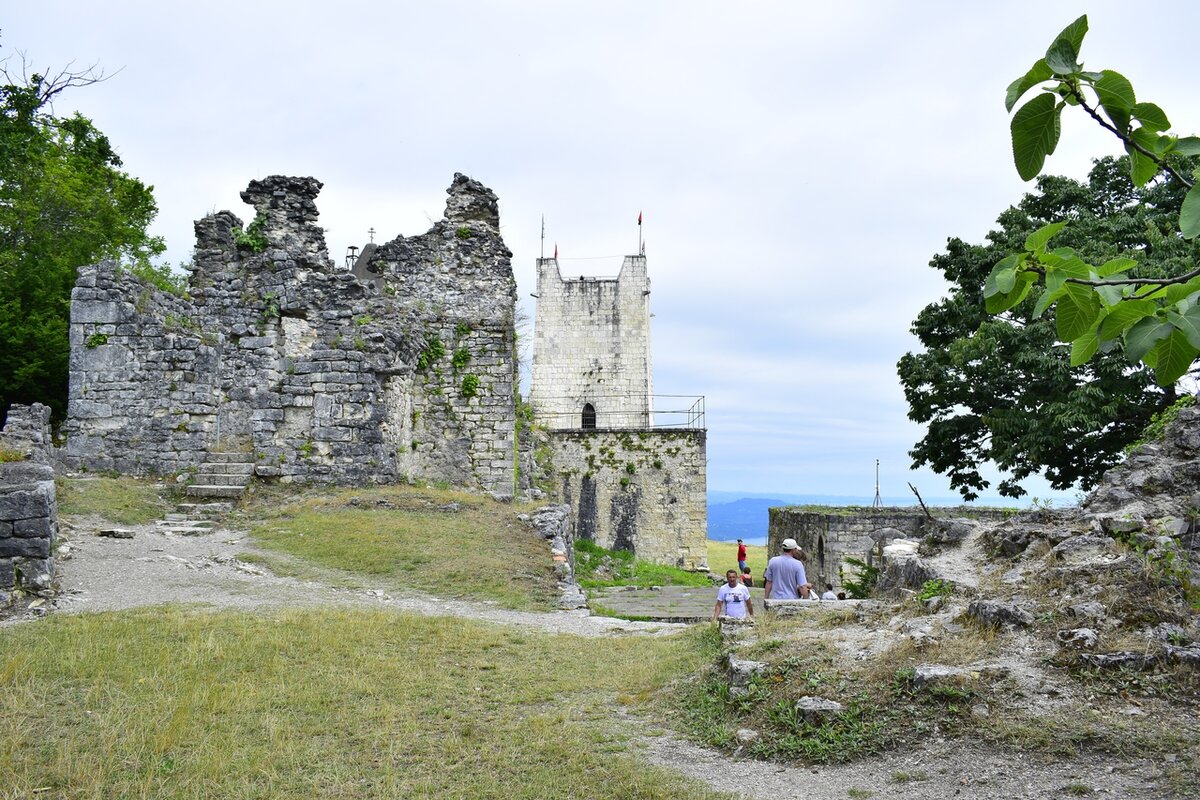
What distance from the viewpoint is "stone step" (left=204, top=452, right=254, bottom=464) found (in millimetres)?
16297

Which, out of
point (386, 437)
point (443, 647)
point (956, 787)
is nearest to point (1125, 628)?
point (956, 787)

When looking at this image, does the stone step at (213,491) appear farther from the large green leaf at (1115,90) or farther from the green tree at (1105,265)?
the large green leaf at (1115,90)

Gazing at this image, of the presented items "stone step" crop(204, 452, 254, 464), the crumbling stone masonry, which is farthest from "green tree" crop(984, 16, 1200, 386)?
"stone step" crop(204, 452, 254, 464)

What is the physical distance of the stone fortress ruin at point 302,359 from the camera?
53.0 feet

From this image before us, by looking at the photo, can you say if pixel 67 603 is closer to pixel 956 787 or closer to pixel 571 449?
pixel 956 787

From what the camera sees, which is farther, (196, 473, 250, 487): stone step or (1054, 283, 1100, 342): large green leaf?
(196, 473, 250, 487): stone step

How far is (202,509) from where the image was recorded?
14.8 metres

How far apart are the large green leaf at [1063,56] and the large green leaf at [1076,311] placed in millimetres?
591

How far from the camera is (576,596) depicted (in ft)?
37.3

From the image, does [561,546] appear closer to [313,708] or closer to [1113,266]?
[313,708]

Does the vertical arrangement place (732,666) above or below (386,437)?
below

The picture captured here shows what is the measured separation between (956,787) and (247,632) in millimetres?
6015

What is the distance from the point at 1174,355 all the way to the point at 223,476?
1596cm

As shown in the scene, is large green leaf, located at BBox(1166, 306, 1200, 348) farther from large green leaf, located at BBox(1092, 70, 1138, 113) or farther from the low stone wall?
the low stone wall
